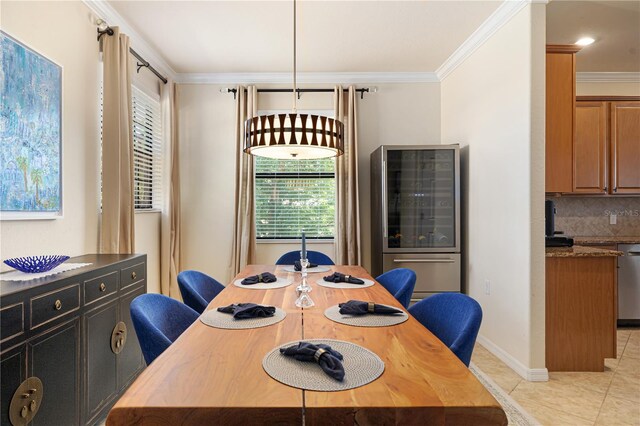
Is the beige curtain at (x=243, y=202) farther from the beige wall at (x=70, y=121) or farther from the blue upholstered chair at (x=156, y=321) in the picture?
the blue upholstered chair at (x=156, y=321)

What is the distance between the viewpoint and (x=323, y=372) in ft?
3.36

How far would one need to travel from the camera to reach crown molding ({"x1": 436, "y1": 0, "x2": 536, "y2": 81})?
2713mm

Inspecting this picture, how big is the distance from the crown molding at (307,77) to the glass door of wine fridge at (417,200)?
1.08 meters

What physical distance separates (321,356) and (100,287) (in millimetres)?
1502

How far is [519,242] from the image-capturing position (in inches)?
106

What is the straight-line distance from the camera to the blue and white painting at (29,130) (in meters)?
1.81

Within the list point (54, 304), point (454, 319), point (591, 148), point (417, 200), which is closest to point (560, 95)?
point (591, 148)

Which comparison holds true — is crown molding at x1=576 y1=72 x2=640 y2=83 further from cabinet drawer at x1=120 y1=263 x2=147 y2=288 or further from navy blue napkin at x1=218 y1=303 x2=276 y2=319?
cabinet drawer at x1=120 y1=263 x2=147 y2=288

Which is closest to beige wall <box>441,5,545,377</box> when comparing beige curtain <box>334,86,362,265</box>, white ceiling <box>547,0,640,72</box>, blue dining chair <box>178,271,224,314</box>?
white ceiling <box>547,0,640,72</box>

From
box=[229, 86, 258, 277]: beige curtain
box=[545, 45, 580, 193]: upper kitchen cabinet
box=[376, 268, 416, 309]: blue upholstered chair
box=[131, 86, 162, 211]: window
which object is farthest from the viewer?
box=[229, 86, 258, 277]: beige curtain

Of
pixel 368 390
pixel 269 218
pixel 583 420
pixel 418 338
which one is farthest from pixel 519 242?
pixel 269 218

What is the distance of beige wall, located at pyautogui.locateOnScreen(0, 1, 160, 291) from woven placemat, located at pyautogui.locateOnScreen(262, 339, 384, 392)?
1649mm

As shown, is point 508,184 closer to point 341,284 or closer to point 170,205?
point 341,284

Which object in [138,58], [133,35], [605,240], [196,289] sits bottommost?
[196,289]
